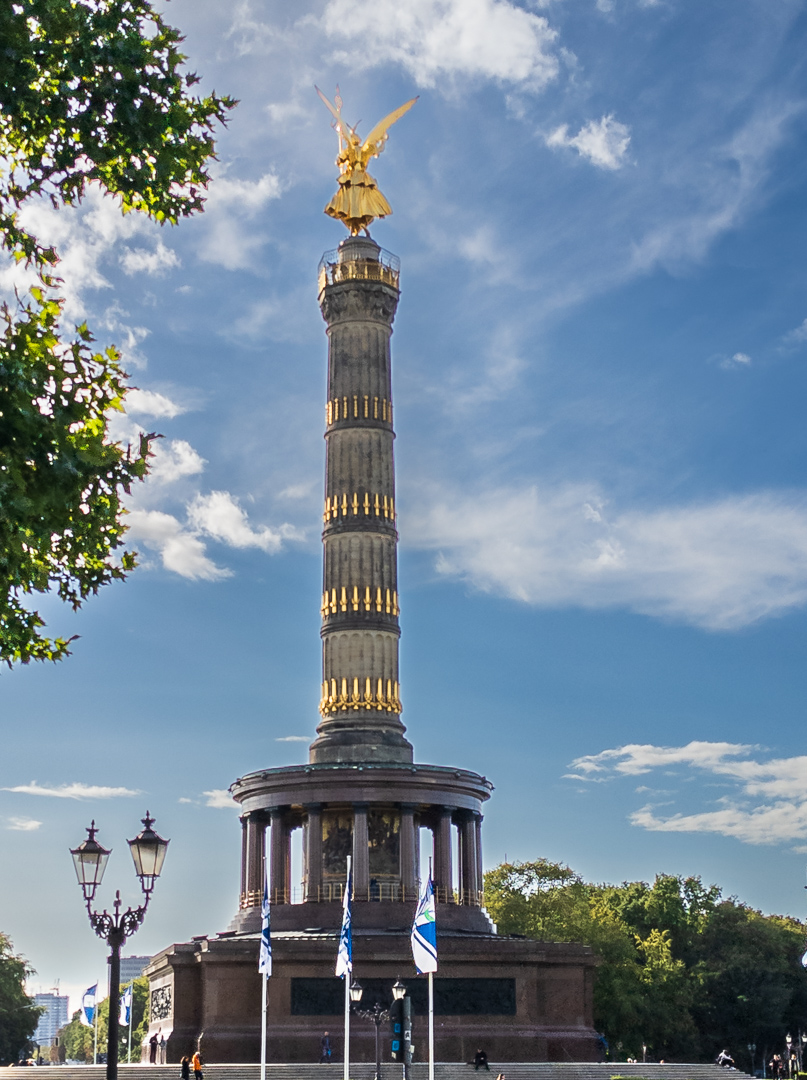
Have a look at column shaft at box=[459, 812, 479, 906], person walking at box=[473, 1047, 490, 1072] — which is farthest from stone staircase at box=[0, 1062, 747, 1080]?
column shaft at box=[459, 812, 479, 906]

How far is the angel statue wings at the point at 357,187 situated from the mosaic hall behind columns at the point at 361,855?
4.89 feet

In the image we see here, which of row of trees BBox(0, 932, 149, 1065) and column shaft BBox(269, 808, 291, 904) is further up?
column shaft BBox(269, 808, 291, 904)

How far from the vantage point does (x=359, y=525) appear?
50.1 m

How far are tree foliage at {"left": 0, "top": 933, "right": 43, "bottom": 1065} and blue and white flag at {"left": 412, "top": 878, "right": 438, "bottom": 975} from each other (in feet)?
202

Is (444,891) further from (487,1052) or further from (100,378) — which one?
(100,378)

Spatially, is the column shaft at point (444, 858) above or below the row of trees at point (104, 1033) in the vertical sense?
above

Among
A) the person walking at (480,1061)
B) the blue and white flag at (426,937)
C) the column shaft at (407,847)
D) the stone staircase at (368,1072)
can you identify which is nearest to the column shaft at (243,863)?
the column shaft at (407,847)

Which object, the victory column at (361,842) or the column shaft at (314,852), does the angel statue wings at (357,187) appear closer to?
the victory column at (361,842)

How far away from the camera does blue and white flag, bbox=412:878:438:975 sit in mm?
26359

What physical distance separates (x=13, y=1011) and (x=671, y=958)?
4043 centimetres

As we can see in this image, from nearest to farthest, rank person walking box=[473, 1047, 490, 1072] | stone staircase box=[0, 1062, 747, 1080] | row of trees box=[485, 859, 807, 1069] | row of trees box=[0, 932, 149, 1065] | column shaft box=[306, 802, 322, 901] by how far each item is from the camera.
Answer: stone staircase box=[0, 1062, 747, 1080], person walking box=[473, 1047, 490, 1072], column shaft box=[306, 802, 322, 901], row of trees box=[485, 859, 807, 1069], row of trees box=[0, 932, 149, 1065]

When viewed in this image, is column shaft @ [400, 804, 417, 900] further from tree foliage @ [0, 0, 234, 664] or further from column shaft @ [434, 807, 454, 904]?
tree foliage @ [0, 0, 234, 664]

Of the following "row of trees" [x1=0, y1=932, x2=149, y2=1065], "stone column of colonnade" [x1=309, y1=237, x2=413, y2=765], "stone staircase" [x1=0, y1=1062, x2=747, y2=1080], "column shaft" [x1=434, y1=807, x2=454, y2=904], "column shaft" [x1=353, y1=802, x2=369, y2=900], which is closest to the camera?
"stone staircase" [x1=0, y1=1062, x2=747, y2=1080]

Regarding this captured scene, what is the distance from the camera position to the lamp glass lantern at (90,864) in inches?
717
